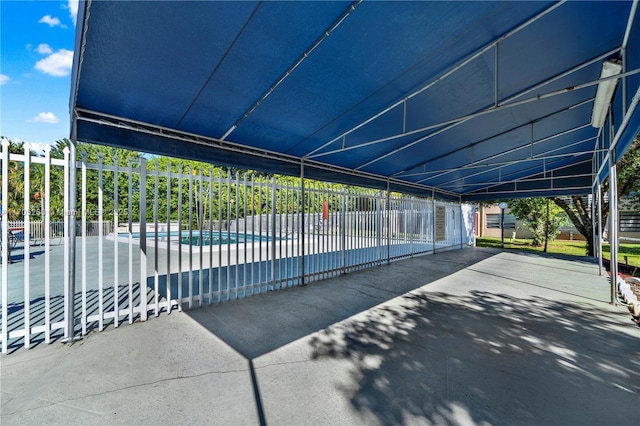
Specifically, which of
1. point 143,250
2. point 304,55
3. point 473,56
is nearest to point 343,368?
point 143,250

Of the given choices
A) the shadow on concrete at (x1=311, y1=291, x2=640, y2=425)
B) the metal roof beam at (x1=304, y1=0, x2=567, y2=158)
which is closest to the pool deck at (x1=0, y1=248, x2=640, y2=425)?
the shadow on concrete at (x1=311, y1=291, x2=640, y2=425)

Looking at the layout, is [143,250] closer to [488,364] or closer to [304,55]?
[304,55]

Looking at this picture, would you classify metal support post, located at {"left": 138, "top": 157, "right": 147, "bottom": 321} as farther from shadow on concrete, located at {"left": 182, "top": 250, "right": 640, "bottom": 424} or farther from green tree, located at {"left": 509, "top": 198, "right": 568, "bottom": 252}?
green tree, located at {"left": 509, "top": 198, "right": 568, "bottom": 252}

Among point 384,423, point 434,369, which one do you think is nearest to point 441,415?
point 384,423

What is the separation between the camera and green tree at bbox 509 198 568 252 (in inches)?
526

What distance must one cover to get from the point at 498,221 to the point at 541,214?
38.8ft

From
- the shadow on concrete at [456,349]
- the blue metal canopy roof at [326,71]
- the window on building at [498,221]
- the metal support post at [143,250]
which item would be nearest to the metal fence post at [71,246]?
the metal support post at [143,250]

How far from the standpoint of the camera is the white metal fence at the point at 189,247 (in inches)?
A: 112

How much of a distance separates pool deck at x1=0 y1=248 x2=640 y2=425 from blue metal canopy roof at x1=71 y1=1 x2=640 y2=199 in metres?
2.53

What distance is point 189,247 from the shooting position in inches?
122

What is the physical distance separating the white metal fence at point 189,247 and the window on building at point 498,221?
1644cm

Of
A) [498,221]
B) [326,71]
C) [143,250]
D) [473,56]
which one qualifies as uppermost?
[473,56]

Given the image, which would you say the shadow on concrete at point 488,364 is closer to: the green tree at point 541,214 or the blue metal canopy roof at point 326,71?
the blue metal canopy roof at point 326,71

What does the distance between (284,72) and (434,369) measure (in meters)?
3.21
